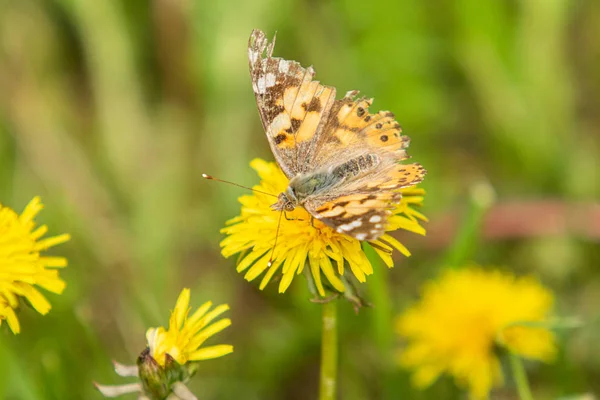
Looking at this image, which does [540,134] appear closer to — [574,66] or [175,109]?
[574,66]

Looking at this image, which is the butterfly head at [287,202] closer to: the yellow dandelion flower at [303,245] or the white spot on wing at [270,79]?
the yellow dandelion flower at [303,245]

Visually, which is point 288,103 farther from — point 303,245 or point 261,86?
point 303,245

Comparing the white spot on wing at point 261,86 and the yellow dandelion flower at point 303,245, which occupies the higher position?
the white spot on wing at point 261,86

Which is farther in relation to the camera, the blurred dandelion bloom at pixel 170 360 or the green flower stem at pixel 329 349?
the green flower stem at pixel 329 349

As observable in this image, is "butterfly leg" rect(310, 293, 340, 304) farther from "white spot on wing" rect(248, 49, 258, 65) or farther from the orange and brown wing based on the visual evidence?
"white spot on wing" rect(248, 49, 258, 65)

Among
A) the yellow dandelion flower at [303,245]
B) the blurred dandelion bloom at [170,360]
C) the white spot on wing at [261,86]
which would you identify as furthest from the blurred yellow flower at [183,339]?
the white spot on wing at [261,86]

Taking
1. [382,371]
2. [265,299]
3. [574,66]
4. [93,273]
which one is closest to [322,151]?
[382,371]

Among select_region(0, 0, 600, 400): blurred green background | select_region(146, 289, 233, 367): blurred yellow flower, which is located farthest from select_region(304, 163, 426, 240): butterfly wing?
select_region(0, 0, 600, 400): blurred green background
